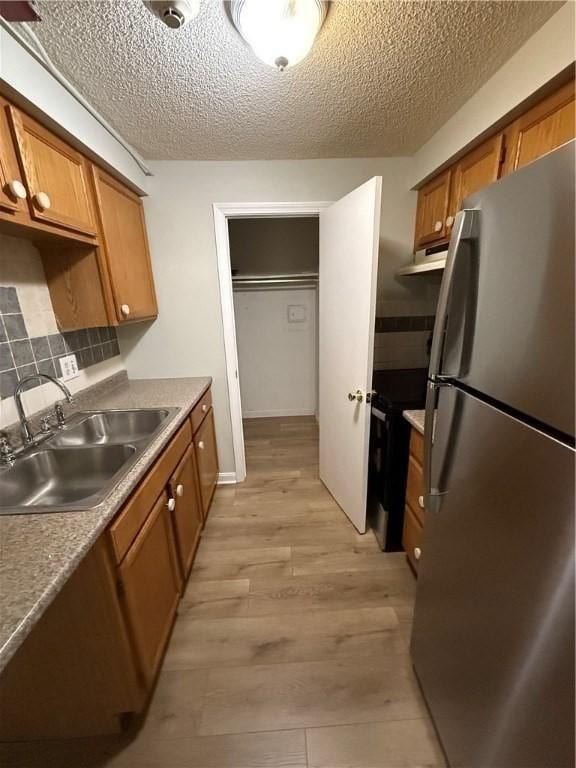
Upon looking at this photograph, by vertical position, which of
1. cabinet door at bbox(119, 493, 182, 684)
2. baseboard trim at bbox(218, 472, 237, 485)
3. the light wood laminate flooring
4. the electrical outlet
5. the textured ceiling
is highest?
the textured ceiling

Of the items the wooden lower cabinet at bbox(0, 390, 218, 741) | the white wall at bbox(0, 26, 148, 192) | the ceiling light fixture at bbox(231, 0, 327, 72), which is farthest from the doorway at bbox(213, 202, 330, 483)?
the wooden lower cabinet at bbox(0, 390, 218, 741)

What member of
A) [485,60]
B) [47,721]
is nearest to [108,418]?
[47,721]

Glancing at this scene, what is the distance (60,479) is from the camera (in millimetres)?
1240

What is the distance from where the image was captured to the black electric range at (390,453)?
1.58m

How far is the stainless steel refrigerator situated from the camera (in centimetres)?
52

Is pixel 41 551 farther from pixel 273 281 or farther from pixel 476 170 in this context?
pixel 273 281

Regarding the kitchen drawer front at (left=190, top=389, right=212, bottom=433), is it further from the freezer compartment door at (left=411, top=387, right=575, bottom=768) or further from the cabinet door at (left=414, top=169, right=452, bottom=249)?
the cabinet door at (left=414, top=169, right=452, bottom=249)

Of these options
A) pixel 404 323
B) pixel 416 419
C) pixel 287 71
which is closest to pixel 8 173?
pixel 287 71

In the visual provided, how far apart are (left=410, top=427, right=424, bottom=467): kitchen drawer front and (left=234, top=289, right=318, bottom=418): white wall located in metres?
2.20

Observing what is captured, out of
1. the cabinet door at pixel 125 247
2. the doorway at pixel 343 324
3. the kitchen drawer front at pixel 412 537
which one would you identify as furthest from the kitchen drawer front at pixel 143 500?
the kitchen drawer front at pixel 412 537

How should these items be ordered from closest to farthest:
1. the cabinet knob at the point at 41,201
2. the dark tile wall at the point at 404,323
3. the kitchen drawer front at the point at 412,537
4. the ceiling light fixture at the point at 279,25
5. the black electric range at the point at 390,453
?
the ceiling light fixture at the point at 279,25
the cabinet knob at the point at 41,201
the kitchen drawer front at the point at 412,537
the black electric range at the point at 390,453
the dark tile wall at the point at 404,323

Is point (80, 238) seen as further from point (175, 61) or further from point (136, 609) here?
point (136, 609)

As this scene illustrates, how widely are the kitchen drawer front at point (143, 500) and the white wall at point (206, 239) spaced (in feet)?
2.95

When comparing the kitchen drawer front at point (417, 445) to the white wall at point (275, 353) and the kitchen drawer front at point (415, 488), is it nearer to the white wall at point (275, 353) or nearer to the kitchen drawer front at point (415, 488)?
the kitchen drawer front at point (415, 488)
